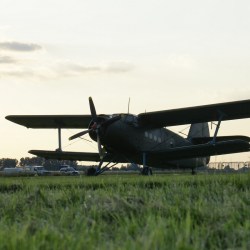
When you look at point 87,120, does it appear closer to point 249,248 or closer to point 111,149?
point 111,149

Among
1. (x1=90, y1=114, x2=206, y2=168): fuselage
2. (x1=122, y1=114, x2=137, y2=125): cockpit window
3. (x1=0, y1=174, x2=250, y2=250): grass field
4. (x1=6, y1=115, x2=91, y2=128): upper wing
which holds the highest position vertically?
(x1=6, y1=115, x2=91, y2=128): upper wing

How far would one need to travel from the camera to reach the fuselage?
22438 mm

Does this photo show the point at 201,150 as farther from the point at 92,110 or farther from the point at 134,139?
the point at 92,110

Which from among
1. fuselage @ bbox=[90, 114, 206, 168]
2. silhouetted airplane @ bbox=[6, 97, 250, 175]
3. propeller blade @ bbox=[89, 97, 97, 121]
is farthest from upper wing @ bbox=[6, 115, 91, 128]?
propeller blade @ bbox=[89, 97, 97, 121]

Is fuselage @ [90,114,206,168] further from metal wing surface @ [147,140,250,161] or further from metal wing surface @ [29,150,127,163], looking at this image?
metal wing surface @ [29,150,127,163]

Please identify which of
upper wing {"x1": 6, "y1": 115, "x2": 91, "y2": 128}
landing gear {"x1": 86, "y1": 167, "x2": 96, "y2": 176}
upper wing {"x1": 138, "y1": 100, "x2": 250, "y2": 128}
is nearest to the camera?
upper wing {"x1": 138, "y1": 100, "x2": 250, "y2": 128}

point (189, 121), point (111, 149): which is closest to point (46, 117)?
point (111, 149)

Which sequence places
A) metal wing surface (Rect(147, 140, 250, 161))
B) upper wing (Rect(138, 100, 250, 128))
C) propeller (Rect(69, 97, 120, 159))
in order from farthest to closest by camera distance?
upper wing (Rect(138, 100, 250, 128))
metal wing surface (Rect(147, 140, 250, 161))
propeller (Rect(69, 97, 120, 159))

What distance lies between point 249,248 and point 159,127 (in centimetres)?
2361

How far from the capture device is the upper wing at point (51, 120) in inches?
1065

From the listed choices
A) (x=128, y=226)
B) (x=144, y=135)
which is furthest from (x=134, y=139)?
(x=128, y=226)

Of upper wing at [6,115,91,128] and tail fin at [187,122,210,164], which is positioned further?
tail fin at [187,122,210,164]

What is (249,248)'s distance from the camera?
2199 mm

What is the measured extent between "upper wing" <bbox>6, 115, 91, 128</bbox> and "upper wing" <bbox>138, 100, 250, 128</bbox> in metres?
4.03
